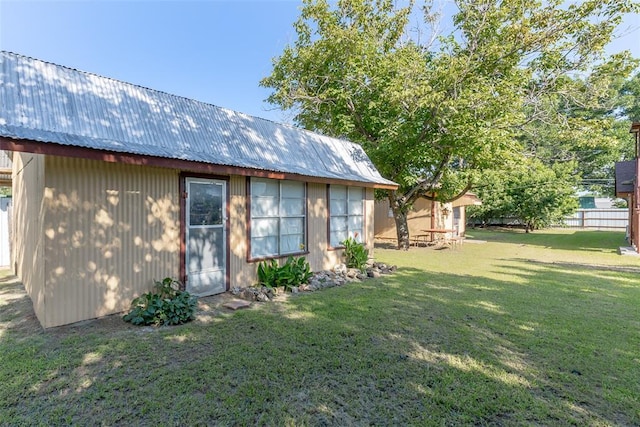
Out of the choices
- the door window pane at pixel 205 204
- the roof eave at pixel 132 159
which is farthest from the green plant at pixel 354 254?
the door window pane at pixel 205 204

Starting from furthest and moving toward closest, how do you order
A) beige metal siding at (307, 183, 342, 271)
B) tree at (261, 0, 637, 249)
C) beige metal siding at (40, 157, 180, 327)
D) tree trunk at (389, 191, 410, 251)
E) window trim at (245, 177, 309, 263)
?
tree trunk at (389, 191, 410, 251)
tree at (261, 0, 637, 249)
beige metal siding at (307, 183, 342, 271)
window trim at (245, 177, 309, 263)
beige metal siding at (40, 157, 180, 327)

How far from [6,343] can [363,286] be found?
529cm

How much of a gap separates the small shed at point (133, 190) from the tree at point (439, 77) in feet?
16.5

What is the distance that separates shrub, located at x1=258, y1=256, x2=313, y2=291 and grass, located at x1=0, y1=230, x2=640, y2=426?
2.76 feet

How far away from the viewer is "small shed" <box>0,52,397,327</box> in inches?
163

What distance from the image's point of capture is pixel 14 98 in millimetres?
4238

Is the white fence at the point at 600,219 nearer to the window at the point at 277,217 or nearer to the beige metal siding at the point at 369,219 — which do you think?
the beige metal siding at the point at 369,219

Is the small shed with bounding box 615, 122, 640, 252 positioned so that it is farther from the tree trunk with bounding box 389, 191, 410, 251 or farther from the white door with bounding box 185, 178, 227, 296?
the white door with bounding box 185, 178, 227, 296

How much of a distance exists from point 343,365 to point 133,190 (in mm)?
3682

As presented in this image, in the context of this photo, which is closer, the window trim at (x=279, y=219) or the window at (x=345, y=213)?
the window trim at (x=279, y=219)

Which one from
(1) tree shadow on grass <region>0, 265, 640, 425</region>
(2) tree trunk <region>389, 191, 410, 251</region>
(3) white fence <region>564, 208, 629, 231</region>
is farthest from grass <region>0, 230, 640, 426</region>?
(3) white fence <region>564, 208, 629, 231</region>

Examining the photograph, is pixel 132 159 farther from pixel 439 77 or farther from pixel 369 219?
pixel 439 77

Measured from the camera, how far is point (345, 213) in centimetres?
854

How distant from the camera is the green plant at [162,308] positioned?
14.3 ft
